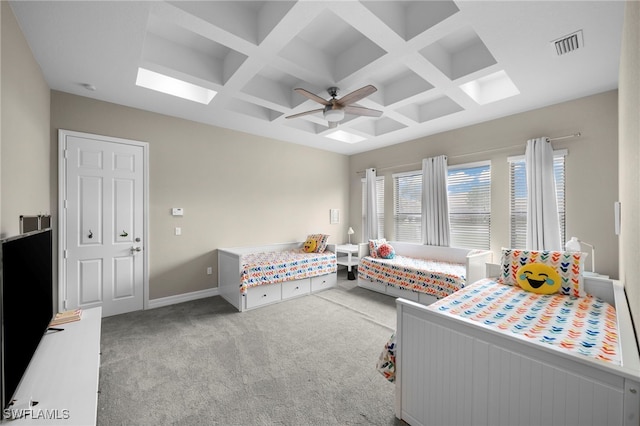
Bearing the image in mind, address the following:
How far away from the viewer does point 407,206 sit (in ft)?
16.7

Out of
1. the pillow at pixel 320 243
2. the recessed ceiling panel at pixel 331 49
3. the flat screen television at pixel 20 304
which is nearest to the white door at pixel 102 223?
the flat screen television at pixel 20 304

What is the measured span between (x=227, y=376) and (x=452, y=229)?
152 inches

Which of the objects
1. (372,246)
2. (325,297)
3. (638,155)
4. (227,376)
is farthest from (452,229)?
(227,376)

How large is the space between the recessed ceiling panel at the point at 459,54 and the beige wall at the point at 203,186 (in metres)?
3.04

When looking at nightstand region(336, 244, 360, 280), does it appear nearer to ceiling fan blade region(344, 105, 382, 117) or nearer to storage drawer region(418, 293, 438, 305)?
storage drawer region(418, 293, 438, 305)

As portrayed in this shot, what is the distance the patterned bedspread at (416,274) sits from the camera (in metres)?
3.45

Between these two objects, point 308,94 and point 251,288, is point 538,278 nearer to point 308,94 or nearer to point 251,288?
point 308,94

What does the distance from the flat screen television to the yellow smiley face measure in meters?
3.53

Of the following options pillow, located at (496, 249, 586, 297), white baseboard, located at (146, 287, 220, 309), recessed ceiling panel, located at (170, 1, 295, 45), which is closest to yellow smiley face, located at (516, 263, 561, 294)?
pillow, located at (496, 249, 586, 297)

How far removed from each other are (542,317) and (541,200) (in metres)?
2.06

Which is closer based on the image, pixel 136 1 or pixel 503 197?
pixel 136 1

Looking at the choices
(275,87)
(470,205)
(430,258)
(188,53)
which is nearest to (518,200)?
(470,205)

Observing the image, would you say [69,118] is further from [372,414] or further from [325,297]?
[372,414]

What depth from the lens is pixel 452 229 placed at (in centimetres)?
445
